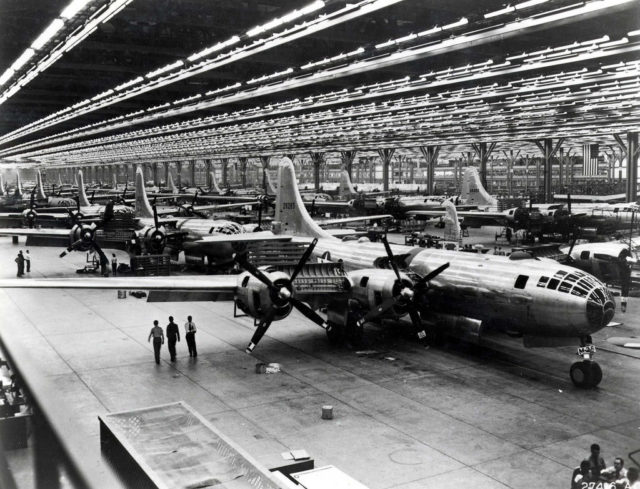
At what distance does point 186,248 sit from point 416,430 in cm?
2703

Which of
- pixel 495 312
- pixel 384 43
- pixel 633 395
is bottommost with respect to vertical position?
pixel 633 395

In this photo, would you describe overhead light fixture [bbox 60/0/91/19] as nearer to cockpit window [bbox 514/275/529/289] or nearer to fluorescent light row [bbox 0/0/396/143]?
fluorescent light row [bbox 0/0/396/143]

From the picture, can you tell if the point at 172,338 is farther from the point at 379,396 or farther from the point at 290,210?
the point at 290,210

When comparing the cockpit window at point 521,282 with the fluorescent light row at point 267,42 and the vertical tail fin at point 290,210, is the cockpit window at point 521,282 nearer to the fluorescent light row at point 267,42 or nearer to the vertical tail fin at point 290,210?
the fluorescent light row at point 267,42

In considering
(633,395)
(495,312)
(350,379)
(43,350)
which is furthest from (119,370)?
(633,395)

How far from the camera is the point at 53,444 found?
1.99m

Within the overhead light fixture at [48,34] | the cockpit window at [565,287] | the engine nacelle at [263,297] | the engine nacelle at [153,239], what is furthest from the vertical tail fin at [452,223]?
the overhead light fixture at [48,34]

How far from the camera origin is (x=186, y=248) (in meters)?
39.7

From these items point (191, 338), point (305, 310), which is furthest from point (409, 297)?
point (191, 338)

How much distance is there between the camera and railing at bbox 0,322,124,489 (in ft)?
6.21

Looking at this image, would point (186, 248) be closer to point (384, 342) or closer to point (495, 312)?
point (384, 342)

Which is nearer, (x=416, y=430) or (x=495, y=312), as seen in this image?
(x=416, y=430)

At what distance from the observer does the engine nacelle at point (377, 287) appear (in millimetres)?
21672

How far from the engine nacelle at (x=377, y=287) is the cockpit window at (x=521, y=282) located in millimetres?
3534
